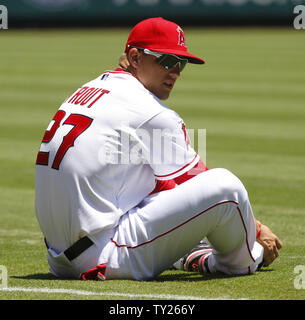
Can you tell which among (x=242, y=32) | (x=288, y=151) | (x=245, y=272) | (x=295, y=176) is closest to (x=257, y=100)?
(x=288, y=151)

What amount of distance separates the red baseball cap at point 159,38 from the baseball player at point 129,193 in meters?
0.28

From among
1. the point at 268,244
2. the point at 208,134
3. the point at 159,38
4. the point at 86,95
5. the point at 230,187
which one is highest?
the point at 159,38

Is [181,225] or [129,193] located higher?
[129,193]

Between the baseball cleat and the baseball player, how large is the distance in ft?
0.94

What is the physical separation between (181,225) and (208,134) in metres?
8.27

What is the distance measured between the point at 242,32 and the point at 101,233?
114 ft

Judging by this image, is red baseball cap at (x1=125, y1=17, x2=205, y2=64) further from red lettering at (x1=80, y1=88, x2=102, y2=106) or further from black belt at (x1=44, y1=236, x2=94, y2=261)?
black belt at (x1=44, y1=236, x2=94, y2=261)

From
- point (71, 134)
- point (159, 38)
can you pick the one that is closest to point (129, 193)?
point (71, 134)

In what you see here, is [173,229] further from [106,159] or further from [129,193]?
[106,159]

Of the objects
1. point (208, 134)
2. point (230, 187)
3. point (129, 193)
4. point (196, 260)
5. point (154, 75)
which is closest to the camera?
point (230, 187)

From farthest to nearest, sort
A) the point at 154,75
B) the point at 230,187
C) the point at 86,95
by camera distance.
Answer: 1. the point at 154,75
2. the point at 86,95
3. the point at 230,187

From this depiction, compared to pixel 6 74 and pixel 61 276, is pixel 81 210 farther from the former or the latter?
pixel 6 74

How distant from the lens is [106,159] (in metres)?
4.74

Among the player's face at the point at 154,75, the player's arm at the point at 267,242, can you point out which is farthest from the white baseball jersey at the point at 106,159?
the player's arm at the point at 267,242
